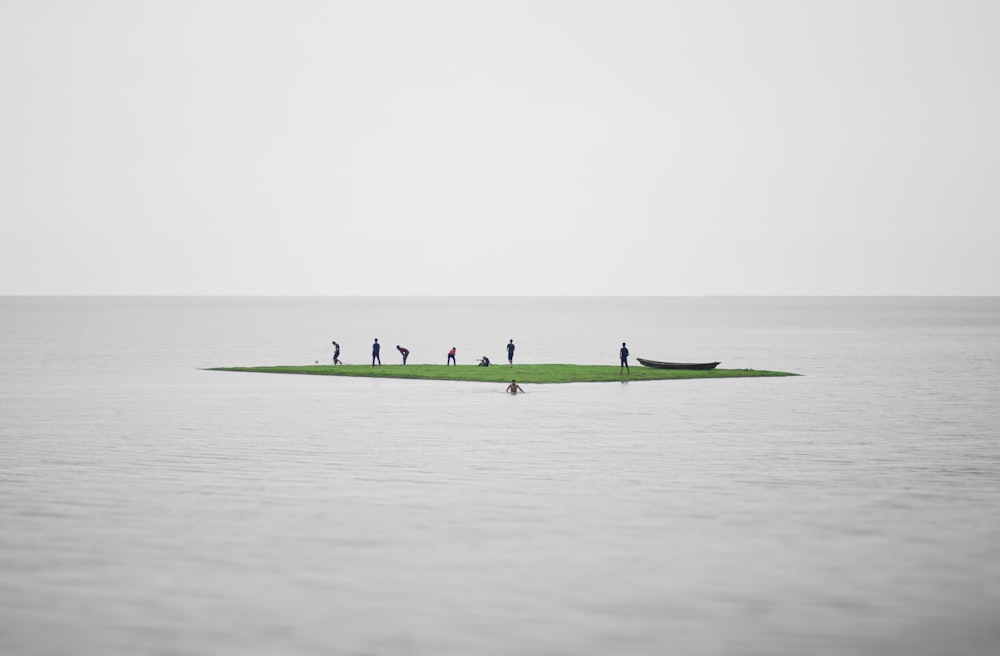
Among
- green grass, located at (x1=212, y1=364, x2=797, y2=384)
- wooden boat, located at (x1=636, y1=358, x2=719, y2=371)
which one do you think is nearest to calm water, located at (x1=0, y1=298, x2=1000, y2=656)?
green grass, located at (x1=212, y1=364, x2=797, y2=384)

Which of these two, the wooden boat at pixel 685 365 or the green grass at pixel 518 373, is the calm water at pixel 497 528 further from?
the wooden boat at pixel 685 365

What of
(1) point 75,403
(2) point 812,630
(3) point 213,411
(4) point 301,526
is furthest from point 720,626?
(1) point 75,403

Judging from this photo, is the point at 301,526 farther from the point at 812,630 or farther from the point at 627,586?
the point at 812,630

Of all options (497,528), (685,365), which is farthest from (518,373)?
(497,528)

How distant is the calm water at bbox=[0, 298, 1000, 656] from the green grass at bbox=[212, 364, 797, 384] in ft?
49.2

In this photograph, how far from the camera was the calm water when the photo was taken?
17.5 metres

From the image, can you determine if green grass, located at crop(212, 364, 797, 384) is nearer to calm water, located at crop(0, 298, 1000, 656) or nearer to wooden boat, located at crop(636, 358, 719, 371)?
wooden boat, located at crop(636, 358, 719, 371)

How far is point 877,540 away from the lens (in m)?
23.8

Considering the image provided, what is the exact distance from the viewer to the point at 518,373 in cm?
7250

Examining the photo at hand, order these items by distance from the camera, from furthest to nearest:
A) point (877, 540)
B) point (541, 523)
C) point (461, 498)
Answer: point (461, 498)
point (541, 523)
point (877, 540)

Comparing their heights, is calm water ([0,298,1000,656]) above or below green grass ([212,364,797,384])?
below

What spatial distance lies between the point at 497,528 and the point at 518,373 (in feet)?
156

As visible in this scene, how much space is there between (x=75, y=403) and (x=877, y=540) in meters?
45.0

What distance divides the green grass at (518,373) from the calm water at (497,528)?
49.2 feet
